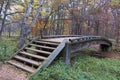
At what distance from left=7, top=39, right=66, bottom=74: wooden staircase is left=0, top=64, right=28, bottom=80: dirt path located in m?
0.25

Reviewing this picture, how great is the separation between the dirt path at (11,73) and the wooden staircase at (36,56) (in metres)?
0.25

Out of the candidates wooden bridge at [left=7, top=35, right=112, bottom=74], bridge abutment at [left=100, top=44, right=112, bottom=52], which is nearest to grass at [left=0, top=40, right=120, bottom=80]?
wooden bridge at [left=7, top=35, right=112, bottom=74]

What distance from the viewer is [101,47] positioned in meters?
15.0

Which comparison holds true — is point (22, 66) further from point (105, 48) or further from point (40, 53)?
point (105, 48)

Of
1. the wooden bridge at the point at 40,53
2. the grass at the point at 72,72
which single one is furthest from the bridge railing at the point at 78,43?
the grass at the point at 72,72

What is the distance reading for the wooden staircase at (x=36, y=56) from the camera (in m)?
6.09

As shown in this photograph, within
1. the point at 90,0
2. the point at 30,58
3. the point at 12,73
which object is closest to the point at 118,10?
the point at 90,0

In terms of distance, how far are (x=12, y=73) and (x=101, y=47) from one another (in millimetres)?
11116

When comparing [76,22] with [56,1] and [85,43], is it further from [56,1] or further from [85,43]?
[85,43]

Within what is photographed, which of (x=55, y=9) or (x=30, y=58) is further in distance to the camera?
(x=55, y=9)

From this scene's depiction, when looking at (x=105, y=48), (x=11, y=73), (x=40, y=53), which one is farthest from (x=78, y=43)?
(x=105, y=48)

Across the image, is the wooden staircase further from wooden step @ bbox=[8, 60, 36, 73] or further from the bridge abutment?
the bridge abutment

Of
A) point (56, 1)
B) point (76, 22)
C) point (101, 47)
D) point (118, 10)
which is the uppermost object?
point (56, 1)

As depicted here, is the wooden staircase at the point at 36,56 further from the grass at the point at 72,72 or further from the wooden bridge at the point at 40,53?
the grass at the point at 72,72
